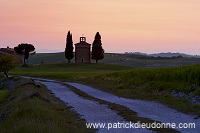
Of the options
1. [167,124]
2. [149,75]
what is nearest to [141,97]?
[149,75]

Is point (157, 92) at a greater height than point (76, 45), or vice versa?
point (76, 45)

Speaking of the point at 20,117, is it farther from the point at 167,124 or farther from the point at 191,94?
the point at 191,94

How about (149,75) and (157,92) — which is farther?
(149,75)

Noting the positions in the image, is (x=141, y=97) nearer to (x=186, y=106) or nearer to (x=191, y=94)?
(x=191, y=94)

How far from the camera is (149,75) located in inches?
1404

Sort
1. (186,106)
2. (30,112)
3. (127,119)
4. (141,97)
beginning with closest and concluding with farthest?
(30,112) → (127,119) → (186,106) → (141,97)

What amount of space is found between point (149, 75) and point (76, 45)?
7787cm

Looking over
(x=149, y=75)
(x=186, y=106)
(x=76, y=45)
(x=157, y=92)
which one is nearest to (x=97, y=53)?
(x=76, y=45)

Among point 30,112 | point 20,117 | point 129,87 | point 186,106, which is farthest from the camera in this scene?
point 129,87

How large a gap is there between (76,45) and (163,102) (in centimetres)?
9056

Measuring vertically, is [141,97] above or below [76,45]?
below

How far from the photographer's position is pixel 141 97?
26719mm

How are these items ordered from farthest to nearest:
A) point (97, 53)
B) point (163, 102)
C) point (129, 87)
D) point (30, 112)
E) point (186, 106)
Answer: point (97, 53), point (129, 87), point (163, 102), point (186, 106), point (30, 112)

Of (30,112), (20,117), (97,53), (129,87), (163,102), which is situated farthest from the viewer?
(97,53)
